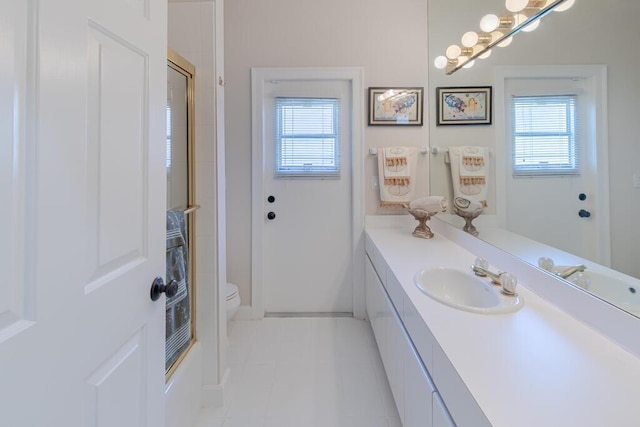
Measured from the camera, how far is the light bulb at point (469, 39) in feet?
5.69

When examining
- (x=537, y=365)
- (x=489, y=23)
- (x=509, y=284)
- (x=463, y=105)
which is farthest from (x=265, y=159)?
(x=537, y=365)

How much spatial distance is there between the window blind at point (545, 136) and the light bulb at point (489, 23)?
0.45 metres

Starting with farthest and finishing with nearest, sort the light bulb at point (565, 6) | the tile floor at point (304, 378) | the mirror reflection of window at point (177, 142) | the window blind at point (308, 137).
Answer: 1. the window blind at point (308, 137)
2. the tile floor at point (304, 378)
3. the mirror reflection of window at point (177, 142)
4. the light bulb at point (565, 6)

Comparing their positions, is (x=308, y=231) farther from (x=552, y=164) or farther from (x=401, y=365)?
(x=552, y=164)

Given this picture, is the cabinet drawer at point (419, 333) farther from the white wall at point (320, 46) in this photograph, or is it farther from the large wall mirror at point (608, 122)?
A: the white wall at point (320, 46)

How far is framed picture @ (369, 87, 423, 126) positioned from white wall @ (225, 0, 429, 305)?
0.05 m

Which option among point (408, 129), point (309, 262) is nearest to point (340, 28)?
point (408, 129)

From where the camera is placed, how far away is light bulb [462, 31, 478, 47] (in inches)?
68.3

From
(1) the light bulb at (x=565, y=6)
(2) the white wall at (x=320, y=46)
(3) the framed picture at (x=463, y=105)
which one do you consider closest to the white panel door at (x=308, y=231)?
(2) the white wall at (x=320, y=46)

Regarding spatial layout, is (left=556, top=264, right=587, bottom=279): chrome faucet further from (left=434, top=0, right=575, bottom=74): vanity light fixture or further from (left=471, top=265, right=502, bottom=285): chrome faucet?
(left=434, top=0, right=575, bottom=74): vanity light fixture

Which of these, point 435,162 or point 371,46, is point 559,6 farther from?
point 371,46

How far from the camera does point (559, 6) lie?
1096 millimetres

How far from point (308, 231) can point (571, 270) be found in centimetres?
182

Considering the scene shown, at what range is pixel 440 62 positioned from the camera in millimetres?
2215
